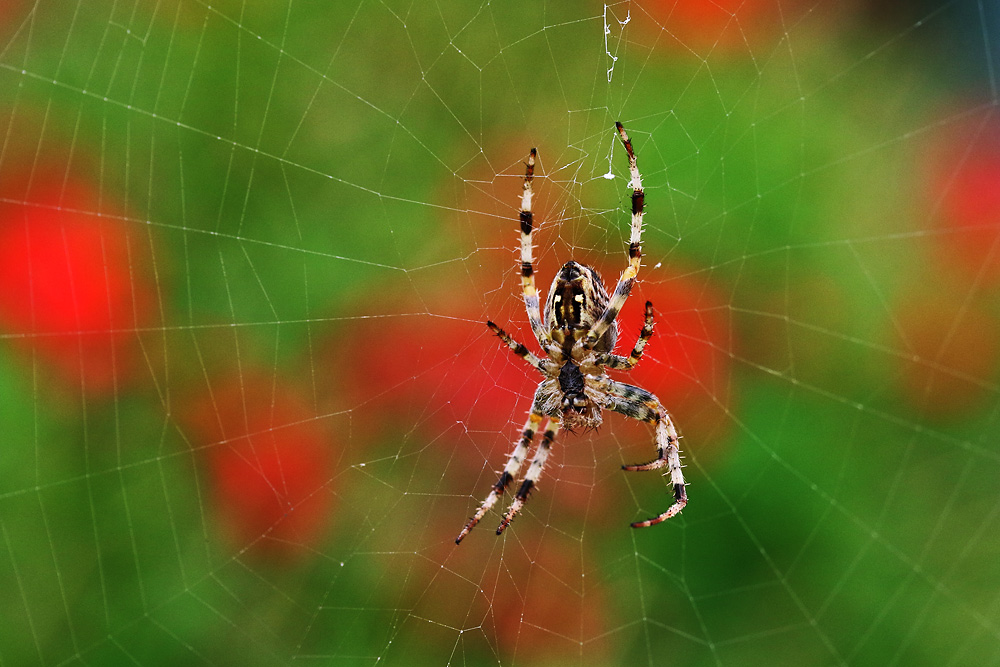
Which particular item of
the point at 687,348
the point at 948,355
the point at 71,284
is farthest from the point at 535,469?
the point at 948,355

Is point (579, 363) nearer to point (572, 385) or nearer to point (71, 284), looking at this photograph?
point (572, 385)

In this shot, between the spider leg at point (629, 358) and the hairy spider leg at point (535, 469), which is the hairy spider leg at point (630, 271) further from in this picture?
the hairy spider leg at point (535, 469)

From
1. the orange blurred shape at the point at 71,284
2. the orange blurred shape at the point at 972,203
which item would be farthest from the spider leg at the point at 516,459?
the orange blurred shape at the point at 972,203

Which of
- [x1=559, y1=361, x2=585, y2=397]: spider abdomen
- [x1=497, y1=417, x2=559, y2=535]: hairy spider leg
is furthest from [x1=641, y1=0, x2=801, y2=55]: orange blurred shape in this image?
[x1=497, y1=417, x2=559, y2=535]: hairy spider leg

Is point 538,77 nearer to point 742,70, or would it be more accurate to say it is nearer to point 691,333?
point 742,70

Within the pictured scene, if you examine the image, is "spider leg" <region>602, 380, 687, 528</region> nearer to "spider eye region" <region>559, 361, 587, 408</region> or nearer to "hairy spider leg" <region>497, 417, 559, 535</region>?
"spider eye region" <region>559, 361, 587, 408</region>
